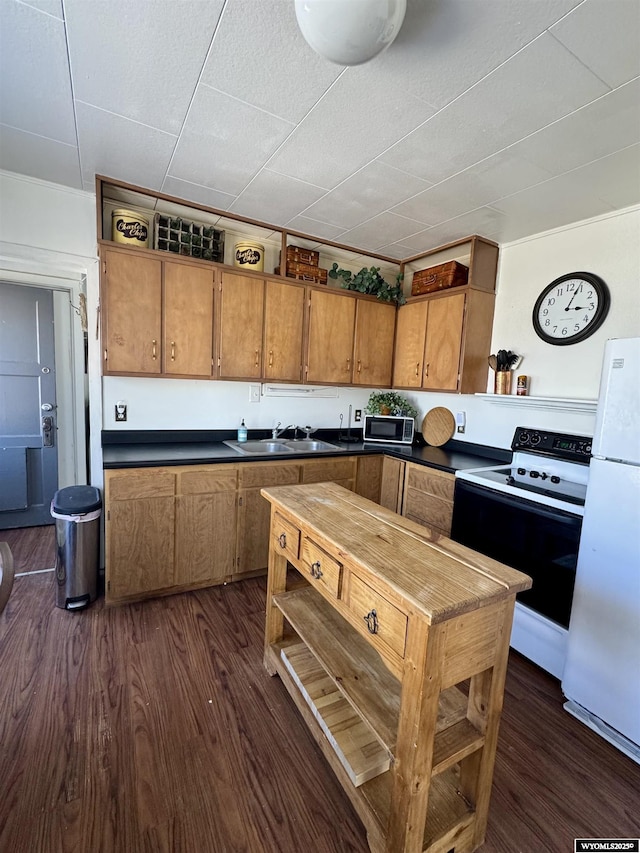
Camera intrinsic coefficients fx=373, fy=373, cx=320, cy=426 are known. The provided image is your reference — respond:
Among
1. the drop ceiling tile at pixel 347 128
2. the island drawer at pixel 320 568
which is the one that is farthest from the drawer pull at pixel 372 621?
the drop ceiling tile at pixel 347 128

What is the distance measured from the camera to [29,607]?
230cm

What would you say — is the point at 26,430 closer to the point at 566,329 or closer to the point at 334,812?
the point at 334,812

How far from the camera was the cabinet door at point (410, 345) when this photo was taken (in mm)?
3232

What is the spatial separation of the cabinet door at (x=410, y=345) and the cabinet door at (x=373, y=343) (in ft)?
0.22

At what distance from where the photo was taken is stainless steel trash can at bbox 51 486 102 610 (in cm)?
225

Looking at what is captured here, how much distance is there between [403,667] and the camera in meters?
1.00

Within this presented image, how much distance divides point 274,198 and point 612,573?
2.73 meters

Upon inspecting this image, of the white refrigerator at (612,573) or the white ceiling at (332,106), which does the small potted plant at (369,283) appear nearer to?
the white ceiling at (332,106)

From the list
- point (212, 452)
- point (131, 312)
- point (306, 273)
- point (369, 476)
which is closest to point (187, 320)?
point (131, 312)

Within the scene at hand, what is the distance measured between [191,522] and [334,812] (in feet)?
5.33

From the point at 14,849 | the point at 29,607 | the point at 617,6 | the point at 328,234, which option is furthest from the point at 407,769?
the point at 328,234

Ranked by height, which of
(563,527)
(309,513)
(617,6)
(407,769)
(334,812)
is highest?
(617,6)

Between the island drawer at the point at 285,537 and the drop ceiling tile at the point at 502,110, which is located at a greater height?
the drop ceiling tile at the point at 502,110

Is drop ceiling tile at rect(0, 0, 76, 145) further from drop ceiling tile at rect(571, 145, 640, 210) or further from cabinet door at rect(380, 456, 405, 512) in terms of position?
cabinet door at rect(380, 456, 405, 512)
